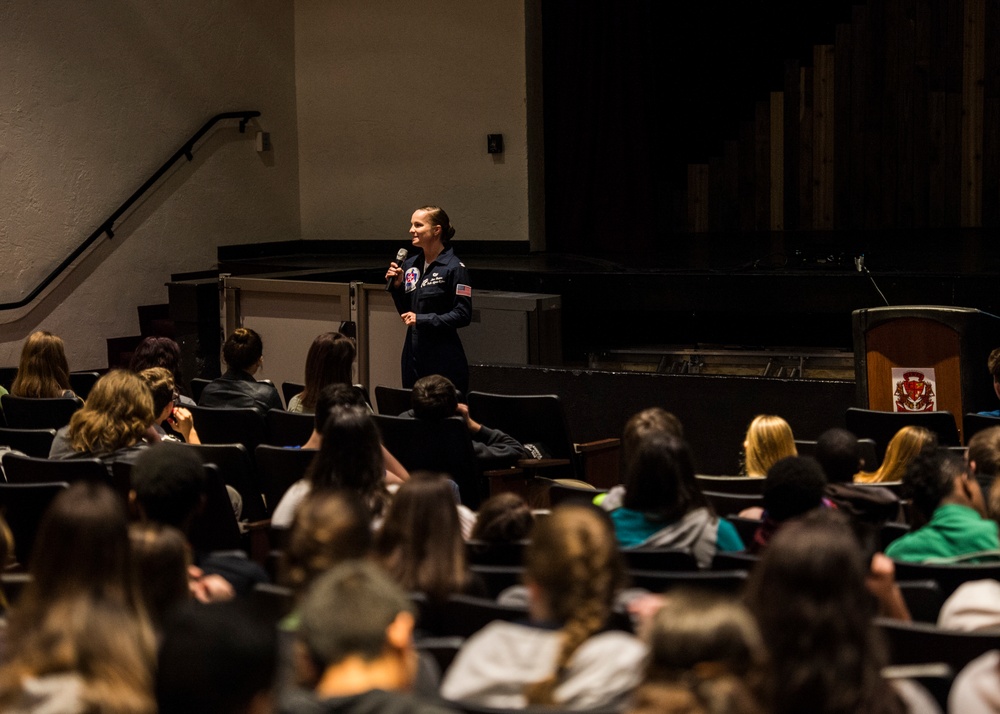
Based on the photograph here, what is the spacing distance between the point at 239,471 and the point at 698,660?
270 cm

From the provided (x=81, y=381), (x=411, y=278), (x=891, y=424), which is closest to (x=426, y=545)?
(x=891, y=424)

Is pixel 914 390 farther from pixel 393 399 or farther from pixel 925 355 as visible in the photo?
pixel 393 399

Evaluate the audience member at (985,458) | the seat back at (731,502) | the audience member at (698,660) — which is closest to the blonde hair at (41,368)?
the seat back at (731,502)

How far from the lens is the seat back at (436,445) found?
14.3ft

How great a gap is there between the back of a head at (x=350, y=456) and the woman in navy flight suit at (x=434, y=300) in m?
2.48

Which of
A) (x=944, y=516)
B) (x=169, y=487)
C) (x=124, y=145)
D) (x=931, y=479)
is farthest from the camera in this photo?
(x=124, y=145)

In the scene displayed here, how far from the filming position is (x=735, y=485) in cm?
384

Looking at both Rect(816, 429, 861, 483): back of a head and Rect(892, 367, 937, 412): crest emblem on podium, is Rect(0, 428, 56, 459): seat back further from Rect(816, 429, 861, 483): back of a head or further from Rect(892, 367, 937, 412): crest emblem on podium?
Rect(892, 367, 937, 412): crest emblem on podium

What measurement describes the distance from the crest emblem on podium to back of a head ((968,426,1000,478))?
176 cm

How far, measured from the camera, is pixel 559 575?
2.09 meters

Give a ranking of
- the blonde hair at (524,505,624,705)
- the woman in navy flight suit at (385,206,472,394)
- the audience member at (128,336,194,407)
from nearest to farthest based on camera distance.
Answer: the blonde hair at (524,505,624,705) → the audience member at (128,336,194,407) → the woman in navy flight suit at (385,206,472,394)

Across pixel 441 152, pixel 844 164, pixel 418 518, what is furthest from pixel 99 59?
pixel 418 518

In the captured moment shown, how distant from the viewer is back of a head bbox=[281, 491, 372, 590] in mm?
2297

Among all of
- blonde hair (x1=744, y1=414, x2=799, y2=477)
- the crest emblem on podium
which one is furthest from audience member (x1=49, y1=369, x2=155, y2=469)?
the crest emblem on podium
